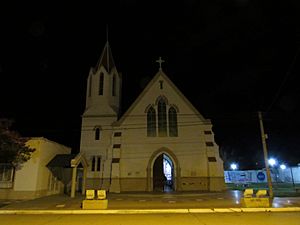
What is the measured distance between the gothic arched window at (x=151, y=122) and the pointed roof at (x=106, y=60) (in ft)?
27.4

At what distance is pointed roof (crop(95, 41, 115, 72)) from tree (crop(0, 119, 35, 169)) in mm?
15331

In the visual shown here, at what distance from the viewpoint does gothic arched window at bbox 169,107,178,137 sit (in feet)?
88.2

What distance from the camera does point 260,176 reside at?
24.5 m

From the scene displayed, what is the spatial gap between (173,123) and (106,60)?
41.6 feet

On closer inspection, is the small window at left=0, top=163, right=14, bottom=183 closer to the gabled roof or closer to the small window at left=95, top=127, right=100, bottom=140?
the small window at left=95, top=127, right=100, bottom=140

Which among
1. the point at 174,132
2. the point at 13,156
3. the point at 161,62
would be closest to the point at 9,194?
the point at 13,156

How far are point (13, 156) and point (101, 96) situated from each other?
44.6ft

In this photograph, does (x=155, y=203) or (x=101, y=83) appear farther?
(x=101, y=83)

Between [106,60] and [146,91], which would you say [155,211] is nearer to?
[146,91]

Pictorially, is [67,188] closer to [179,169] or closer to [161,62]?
[179,169]

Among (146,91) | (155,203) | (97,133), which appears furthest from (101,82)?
(155,203)

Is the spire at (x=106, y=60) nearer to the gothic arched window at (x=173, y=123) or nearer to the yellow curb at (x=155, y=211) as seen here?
the gothic arched window at (x=173, y=123)

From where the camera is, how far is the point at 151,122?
27562 mm

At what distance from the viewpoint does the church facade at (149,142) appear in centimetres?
2530
